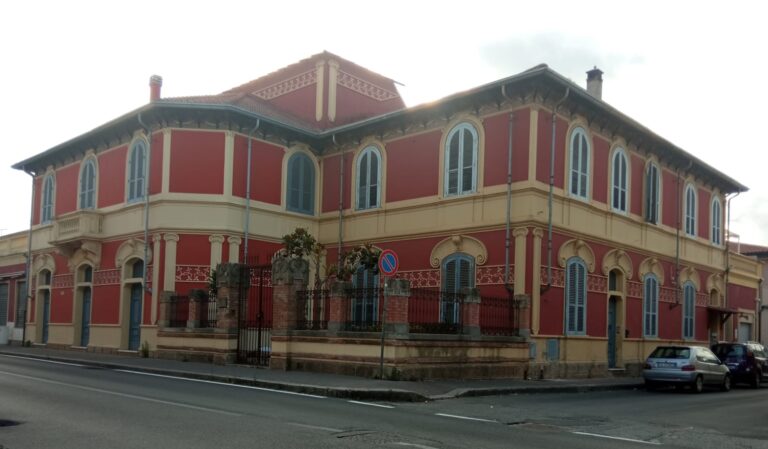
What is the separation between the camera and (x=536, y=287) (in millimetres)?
20609

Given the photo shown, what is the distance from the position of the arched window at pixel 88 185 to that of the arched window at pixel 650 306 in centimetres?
2044

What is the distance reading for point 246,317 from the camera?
858 inches

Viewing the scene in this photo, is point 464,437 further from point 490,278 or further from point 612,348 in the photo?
point 612,348

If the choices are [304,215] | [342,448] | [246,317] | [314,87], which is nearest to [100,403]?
[342,448]

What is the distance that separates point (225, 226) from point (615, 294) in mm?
12965

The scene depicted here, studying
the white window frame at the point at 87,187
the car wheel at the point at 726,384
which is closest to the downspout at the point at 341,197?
the white window frame at the point at 87,187

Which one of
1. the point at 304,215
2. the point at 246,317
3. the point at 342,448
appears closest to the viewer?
the point at 342,448

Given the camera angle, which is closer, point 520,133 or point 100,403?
point 100,403

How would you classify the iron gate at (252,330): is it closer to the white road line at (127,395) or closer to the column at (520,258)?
the white road line at (127,395)

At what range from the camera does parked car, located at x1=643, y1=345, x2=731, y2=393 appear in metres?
20.1

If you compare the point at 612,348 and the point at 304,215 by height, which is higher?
the point at 304,215

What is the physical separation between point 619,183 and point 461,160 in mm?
5869

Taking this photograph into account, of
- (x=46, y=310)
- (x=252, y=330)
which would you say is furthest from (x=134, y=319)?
(x=46, y=310)

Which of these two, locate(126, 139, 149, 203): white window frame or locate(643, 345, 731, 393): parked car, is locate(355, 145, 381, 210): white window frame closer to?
locate(126, 139, 149, 203): white window frame
